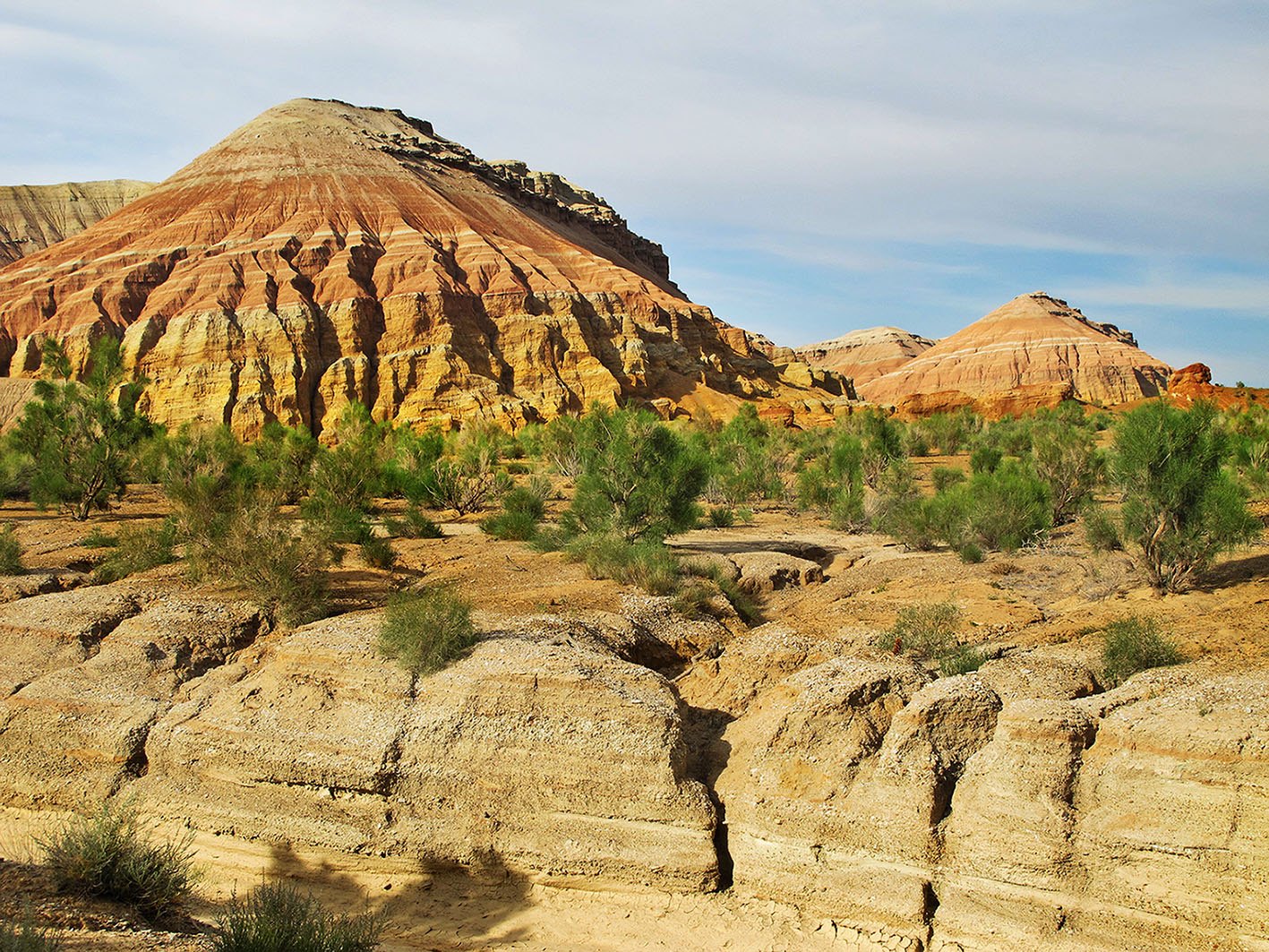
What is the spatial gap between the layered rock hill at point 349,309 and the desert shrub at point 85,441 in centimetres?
2783

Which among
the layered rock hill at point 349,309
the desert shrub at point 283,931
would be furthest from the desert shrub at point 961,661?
the layered rock hill at point 349,309

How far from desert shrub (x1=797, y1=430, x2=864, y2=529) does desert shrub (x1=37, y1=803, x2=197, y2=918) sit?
1680 centimetres

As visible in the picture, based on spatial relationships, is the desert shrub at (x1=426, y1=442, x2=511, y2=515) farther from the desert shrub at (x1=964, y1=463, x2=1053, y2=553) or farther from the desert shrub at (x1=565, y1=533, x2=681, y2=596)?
the desert shrub at (x1=964, y1=463, x2=1053, y2=553)

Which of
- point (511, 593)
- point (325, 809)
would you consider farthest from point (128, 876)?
point (511, 593)

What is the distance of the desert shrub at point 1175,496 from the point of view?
11.6 m

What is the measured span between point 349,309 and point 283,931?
5141cm

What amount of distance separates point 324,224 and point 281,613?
5508cm

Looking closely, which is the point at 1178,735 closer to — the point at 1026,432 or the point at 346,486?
the point at 346,486

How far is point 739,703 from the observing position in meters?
9.02

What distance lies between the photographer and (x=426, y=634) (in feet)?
29.1

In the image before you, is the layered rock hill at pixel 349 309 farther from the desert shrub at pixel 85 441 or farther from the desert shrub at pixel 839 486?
the desert shrub at pixel 85 441

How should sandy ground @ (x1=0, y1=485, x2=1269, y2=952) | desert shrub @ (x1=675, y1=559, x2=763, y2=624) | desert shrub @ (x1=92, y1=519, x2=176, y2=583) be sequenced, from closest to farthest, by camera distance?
sandy ground @ (x1=0, y1=485, x2=1269, y2=952), desert shrub @ (x1=675, y1=559, x2=763, y2=624), desert shrub @ (x1=92, y1=519, x2=176, y2=583)

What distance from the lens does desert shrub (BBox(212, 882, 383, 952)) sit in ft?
16.9

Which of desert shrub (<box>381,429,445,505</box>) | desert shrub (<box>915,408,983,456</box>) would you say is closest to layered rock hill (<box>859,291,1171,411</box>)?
desert shrub (<box>915,408,983,456</box>)
